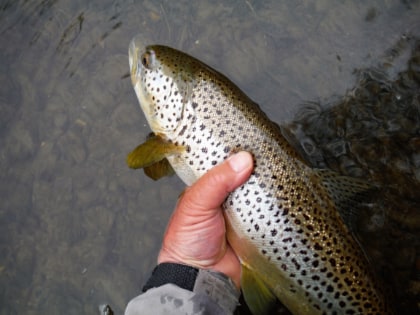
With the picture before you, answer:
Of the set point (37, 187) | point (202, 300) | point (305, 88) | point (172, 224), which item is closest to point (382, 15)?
point (305, 88)

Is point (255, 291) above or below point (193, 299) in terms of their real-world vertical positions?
below

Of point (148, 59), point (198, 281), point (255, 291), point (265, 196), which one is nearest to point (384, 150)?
point (265, 196)

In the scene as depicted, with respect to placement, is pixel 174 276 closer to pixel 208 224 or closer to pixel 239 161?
pixel 208 224

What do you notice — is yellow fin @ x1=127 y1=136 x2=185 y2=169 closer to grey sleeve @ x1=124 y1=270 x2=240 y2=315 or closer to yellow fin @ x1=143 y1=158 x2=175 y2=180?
yellow fin @ x1=143 y1=158 x2=175 y2=180

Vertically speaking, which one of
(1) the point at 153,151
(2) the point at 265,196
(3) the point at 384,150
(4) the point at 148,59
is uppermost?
(4) the point at 148,59

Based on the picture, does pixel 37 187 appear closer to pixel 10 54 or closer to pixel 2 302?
pixel 2 302

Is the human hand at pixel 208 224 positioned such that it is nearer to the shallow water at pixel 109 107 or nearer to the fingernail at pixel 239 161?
the fingernail at pixel 239 161

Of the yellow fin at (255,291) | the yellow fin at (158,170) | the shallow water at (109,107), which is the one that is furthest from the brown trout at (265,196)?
the shallow water at (109,107)
